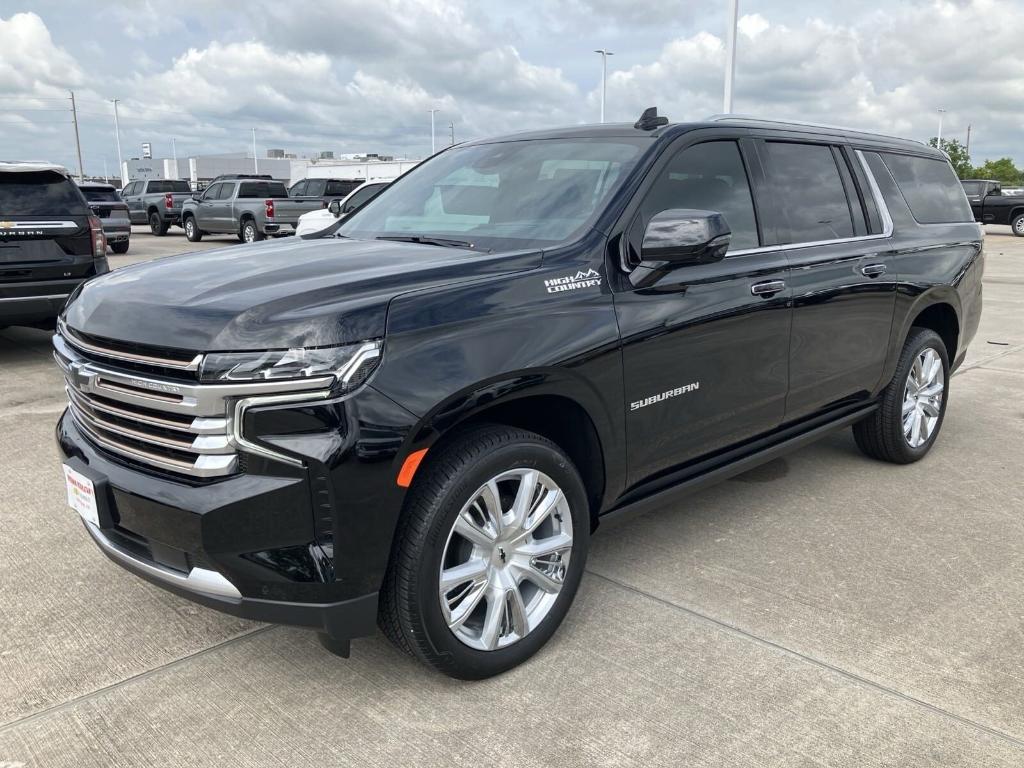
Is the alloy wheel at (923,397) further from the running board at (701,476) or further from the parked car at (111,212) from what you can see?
the parked car at (111,212)

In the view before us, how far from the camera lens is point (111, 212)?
19.8m

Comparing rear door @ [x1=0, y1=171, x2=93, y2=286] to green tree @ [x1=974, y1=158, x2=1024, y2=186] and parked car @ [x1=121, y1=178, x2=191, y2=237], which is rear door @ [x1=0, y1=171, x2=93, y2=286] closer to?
parked car @ [x1=121, y1=178, x2=191, y2=237]

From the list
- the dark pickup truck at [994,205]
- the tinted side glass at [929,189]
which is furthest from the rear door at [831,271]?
the dark pickup truck at [994,205]

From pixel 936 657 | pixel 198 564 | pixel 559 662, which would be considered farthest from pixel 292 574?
pixel 936 657

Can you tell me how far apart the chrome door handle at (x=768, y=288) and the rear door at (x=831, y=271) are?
0.35 feet

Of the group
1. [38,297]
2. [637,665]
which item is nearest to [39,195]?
[38,297]

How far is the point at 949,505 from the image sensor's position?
4578mm

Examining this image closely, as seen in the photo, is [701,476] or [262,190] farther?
[262,190]

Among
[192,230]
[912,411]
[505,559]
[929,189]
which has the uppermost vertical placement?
[929,189]

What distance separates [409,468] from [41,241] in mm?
6371

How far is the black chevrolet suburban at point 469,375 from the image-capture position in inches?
97.3

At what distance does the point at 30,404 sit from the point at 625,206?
514 cm

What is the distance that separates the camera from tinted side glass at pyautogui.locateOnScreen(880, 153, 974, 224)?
16.5 ft

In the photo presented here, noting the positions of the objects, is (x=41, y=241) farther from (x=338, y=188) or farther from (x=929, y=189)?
(x=338, y=188)
